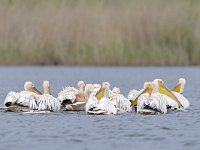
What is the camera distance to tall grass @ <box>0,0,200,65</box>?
4384cm

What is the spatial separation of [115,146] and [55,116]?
5.17 metres

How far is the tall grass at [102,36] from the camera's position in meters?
43.8

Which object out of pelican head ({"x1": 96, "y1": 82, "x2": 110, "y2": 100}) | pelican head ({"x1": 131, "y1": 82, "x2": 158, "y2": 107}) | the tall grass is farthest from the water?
the tall grass

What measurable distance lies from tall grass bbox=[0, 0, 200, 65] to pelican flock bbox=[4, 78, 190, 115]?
1999 centimetres

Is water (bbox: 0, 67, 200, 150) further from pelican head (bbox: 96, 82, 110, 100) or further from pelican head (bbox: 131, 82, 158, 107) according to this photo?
pelican head (bbox: 131, 82, 158, 107)

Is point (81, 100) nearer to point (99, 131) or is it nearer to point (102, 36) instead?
point (99, 131)

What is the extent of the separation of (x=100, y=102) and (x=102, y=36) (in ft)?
75.8

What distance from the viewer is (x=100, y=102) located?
21281 millimetres

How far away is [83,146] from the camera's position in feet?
53.7

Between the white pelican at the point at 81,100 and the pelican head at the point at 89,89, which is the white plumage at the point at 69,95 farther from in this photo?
the pelican head at the point at 89,89

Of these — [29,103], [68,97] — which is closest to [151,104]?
[68,97]

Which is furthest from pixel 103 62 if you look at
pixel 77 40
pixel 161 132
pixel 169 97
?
pixel 161 132

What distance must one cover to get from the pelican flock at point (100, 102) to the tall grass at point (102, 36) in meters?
20.0

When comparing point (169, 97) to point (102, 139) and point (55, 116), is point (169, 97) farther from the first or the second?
point (102, 139)
